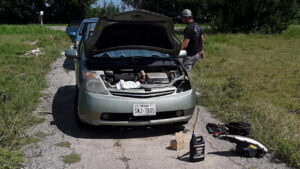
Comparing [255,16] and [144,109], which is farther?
[255,16]

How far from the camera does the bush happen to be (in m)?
24.7

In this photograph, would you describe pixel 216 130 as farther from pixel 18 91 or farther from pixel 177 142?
pixel 18 91

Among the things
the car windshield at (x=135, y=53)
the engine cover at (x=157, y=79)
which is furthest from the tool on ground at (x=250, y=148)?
the car windshield at (x=135, y=53)

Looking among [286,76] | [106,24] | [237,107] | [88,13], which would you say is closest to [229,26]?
[286,76]

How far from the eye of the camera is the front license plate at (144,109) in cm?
512

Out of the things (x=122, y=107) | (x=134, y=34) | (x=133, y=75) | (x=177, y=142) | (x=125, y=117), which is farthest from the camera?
(x=134, y=34)

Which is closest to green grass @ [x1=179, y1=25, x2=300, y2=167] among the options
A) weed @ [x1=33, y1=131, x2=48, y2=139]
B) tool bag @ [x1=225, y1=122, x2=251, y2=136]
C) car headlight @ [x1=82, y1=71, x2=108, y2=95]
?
tool bag @ [x1=225, y1=122, x2=251, y2=136]

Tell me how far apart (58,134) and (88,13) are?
48179 millimetres

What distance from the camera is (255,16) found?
25344 mm

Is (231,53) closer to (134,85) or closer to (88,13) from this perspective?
(134,85)

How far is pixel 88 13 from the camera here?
51.7 metres

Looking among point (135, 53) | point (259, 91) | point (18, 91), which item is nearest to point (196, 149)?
point (135, 53)

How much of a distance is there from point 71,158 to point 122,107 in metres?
1.02

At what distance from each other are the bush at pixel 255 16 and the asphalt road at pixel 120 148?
1979 cm
